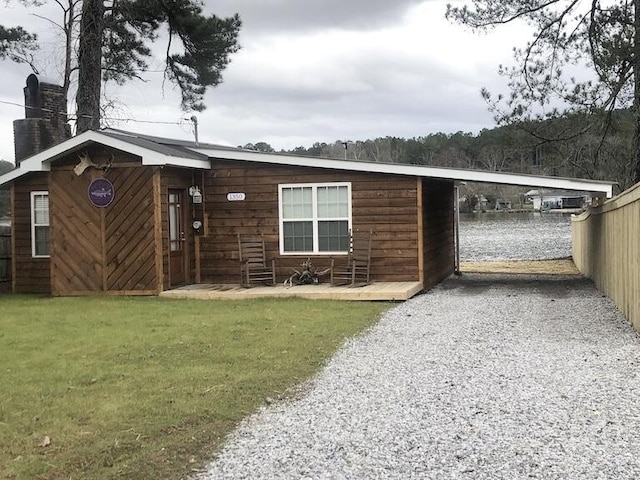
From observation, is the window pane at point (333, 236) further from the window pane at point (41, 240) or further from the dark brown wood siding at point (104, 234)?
the window pane at point (41, 240)

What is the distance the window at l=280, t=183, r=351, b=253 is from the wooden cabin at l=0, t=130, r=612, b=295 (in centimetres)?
2

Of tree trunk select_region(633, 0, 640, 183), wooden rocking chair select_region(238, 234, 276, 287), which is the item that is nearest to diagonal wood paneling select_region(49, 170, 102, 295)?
wooden rocking chair select_region(238, 234, 276, 287)

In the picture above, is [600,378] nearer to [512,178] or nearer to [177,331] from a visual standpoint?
[177,331]

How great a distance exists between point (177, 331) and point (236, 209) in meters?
4.63

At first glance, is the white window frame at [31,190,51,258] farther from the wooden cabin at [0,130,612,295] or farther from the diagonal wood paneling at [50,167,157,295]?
the diagonal wood paneling at [50,167,157,295]

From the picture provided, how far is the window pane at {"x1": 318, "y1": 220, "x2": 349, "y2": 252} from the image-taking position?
461 inches

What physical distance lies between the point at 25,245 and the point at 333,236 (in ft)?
Result: 19.2

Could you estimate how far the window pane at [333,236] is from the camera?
11719 mm

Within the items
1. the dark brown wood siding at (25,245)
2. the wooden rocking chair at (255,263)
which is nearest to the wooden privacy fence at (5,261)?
the dark brown wood siding at (25,245)

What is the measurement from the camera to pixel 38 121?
15.1 m

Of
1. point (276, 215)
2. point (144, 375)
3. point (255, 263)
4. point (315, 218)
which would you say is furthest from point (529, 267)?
point (144, 375)

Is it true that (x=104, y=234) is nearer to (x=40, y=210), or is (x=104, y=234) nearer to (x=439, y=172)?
(x=40, y=210)

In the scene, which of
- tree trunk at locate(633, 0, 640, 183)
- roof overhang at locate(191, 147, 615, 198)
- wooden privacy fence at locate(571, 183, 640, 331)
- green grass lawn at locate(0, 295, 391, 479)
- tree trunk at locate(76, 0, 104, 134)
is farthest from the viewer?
tree trunk at locate(76, 0, 104, 134)

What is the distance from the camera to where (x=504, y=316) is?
8.73 meters
